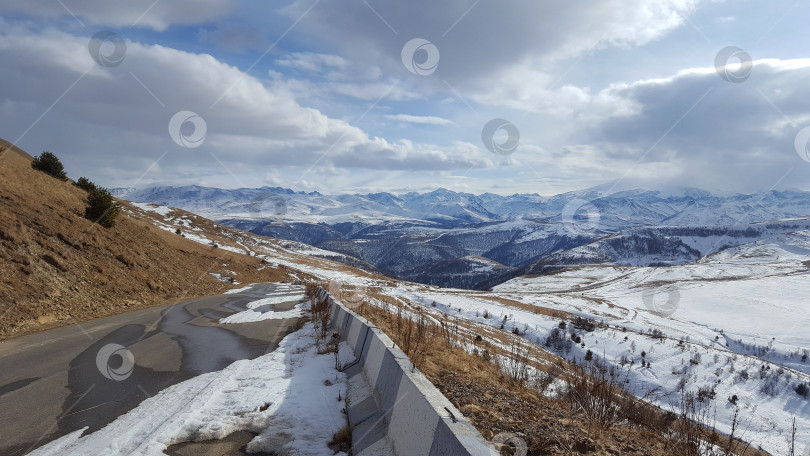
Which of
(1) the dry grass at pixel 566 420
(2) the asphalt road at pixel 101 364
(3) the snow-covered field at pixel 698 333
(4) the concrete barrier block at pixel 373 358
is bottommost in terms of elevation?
(3) the snow-covered field at pixel 698 333

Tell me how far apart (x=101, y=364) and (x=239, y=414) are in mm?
4457

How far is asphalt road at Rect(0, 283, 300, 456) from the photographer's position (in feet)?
16.4

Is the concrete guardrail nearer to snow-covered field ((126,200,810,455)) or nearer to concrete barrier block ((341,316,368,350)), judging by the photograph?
concrete barrier block ((341,316,368,350))

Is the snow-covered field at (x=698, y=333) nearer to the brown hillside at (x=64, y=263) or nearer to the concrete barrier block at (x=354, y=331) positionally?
the concrete barrier block at (x=354, y=331)

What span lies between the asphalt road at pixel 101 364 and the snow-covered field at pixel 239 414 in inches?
16.7

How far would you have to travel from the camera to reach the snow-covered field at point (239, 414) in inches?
169

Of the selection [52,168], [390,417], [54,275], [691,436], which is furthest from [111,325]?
[52,168]

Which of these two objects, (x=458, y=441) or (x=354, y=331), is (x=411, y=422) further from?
(x=354, y=331)

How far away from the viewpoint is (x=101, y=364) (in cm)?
768

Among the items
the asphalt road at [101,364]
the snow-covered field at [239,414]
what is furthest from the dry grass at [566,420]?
the asphalt road at [101,364]

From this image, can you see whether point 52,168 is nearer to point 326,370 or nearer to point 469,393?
point 326,370

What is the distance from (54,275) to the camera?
48.8 feet

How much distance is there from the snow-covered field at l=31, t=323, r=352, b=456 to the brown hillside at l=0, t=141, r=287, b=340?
818 cm

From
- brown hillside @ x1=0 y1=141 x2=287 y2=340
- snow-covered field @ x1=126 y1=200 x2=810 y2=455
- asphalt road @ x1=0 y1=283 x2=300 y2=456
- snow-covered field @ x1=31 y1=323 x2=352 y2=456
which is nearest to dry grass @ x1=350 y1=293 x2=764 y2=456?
snow-covered field @ x1=126 y1=200 x2=810 y2=455
